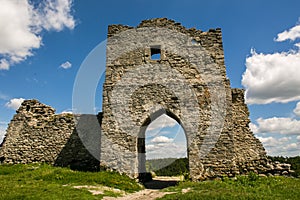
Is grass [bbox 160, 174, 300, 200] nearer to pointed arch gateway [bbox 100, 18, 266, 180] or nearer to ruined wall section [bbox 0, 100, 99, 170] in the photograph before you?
pointed arch gateway [bbox 100, 18, 266, 180]

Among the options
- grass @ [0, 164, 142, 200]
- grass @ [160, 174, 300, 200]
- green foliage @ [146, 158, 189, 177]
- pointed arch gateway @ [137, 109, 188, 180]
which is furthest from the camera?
green foliage @ [146, 158, 189, 177]

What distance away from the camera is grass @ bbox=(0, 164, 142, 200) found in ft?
24.3

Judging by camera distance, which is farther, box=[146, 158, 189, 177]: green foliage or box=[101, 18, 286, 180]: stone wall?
box=[146, 158, 189, 177]: green foliage

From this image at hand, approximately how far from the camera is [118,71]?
12.4m

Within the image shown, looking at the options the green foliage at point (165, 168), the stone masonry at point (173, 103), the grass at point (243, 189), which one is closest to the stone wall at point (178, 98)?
the stone masonry at point (173, 103)

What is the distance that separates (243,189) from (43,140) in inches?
454

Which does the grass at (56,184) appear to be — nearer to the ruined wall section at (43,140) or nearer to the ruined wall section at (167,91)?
the ruined wall section at (167,91)

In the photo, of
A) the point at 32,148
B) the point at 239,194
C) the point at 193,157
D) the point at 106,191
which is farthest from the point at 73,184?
the point at 32,148

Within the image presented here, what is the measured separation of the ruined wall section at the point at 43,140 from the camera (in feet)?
45.8

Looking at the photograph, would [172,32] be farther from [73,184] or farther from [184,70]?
[73,184]

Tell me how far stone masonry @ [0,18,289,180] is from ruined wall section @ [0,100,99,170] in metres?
0.17

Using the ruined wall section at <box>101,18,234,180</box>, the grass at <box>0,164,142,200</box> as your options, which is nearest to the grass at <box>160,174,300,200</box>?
the ruined wall section at <box>101,18,234,180</box>

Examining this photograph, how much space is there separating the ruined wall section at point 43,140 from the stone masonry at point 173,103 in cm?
17

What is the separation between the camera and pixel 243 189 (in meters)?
7.99
